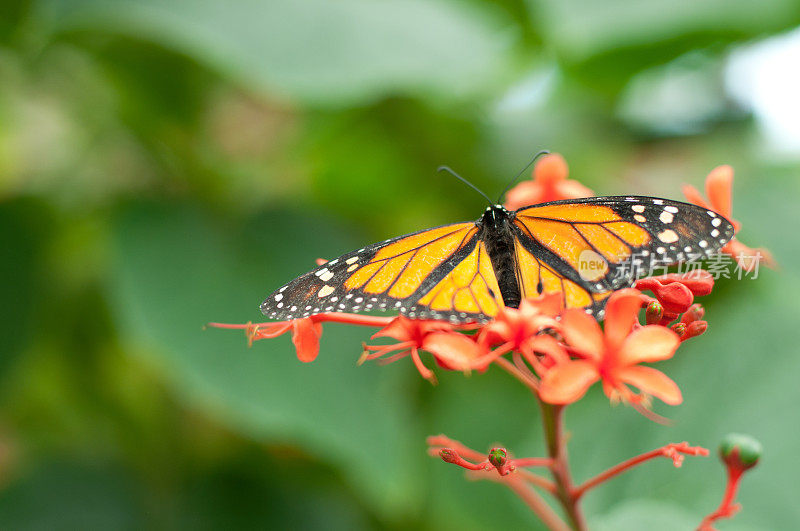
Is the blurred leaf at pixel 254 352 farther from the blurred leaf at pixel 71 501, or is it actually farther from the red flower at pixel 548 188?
the red flower at pixel 548 188

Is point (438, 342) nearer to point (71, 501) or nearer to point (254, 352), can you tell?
point (254, 352)

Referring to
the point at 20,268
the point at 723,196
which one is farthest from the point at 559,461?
the point at 20,268

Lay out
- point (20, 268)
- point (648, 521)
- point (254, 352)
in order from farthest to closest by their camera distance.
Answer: point (20, 268) → point (254, 352) → point (648, 521)

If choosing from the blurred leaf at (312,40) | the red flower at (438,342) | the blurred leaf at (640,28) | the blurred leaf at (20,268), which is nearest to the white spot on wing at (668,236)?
the red flower at (438,342)

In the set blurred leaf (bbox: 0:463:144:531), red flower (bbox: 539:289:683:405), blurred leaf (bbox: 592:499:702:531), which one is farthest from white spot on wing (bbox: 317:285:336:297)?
blurred leaf (bbox: 0:463:144:531)

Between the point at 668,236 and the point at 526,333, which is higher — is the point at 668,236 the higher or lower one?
the higher one

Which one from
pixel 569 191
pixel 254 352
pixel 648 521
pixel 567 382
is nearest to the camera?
pixel 567 382

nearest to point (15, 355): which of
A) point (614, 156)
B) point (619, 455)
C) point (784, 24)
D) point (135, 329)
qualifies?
point (135, 329)
